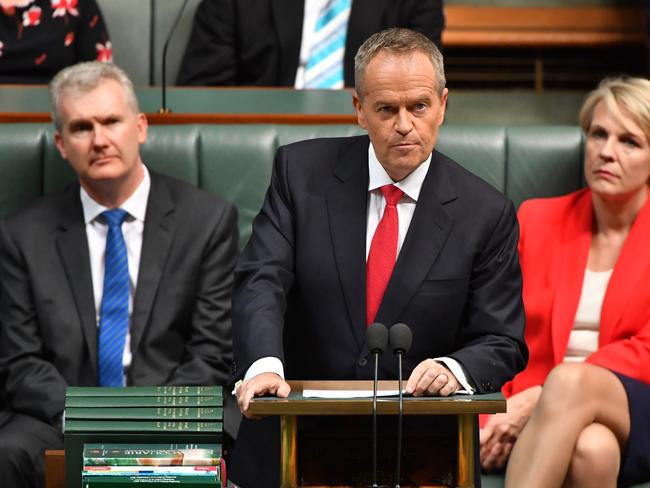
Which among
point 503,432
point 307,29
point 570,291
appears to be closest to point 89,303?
point 503,432

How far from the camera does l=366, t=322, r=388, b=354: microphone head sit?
78.2 inches

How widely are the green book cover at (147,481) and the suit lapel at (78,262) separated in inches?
39.7

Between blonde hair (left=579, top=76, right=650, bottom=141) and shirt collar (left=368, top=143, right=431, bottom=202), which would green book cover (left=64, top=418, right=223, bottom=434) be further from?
blonde hair (left=579, top=76, right=650, bottom=141)

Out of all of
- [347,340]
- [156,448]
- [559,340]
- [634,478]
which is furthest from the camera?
[559,340]

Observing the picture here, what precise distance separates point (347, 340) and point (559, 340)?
850 mm

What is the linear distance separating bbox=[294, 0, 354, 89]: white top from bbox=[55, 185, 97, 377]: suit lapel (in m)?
1.11

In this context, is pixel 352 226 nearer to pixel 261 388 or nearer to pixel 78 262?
pixel 261 388

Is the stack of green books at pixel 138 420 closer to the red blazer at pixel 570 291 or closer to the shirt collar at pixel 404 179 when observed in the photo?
the shirt collar at pixel 404 179

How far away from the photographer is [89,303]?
313cm

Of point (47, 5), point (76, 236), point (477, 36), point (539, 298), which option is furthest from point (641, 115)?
point (477, 36)

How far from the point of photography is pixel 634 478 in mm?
2785

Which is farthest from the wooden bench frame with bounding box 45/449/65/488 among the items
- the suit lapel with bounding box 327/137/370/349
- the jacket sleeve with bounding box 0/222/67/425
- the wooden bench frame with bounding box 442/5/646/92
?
the wooden bench frame with bounding box 442/5/646/92

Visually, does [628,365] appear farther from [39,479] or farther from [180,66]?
[180,66]

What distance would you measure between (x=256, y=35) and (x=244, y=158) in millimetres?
795
